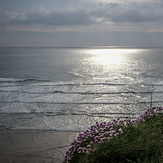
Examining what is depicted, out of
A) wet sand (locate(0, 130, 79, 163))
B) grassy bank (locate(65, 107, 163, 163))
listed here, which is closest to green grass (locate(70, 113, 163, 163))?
grassy bank (locate(65, 107, 163, 163))

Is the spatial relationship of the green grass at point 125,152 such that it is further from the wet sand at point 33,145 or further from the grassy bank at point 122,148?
the wet sand at point 33,145

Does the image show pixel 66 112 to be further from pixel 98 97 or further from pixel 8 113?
pixel 98 97

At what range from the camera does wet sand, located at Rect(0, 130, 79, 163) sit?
5.28m

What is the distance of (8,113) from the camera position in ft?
30.9

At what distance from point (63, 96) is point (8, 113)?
4078mm

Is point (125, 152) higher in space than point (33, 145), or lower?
higher

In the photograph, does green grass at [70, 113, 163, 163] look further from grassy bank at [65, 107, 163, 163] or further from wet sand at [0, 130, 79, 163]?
wet sand at [0, 130, 79, 163]

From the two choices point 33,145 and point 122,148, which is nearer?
point 122,148

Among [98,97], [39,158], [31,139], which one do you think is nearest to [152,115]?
[39,158]

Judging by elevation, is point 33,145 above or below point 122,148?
below

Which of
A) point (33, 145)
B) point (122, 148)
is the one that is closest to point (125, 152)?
point (122, 148)

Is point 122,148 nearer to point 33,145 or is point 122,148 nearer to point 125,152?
point 125,152

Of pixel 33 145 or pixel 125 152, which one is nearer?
pixel 125 152

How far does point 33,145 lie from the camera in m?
6.09
